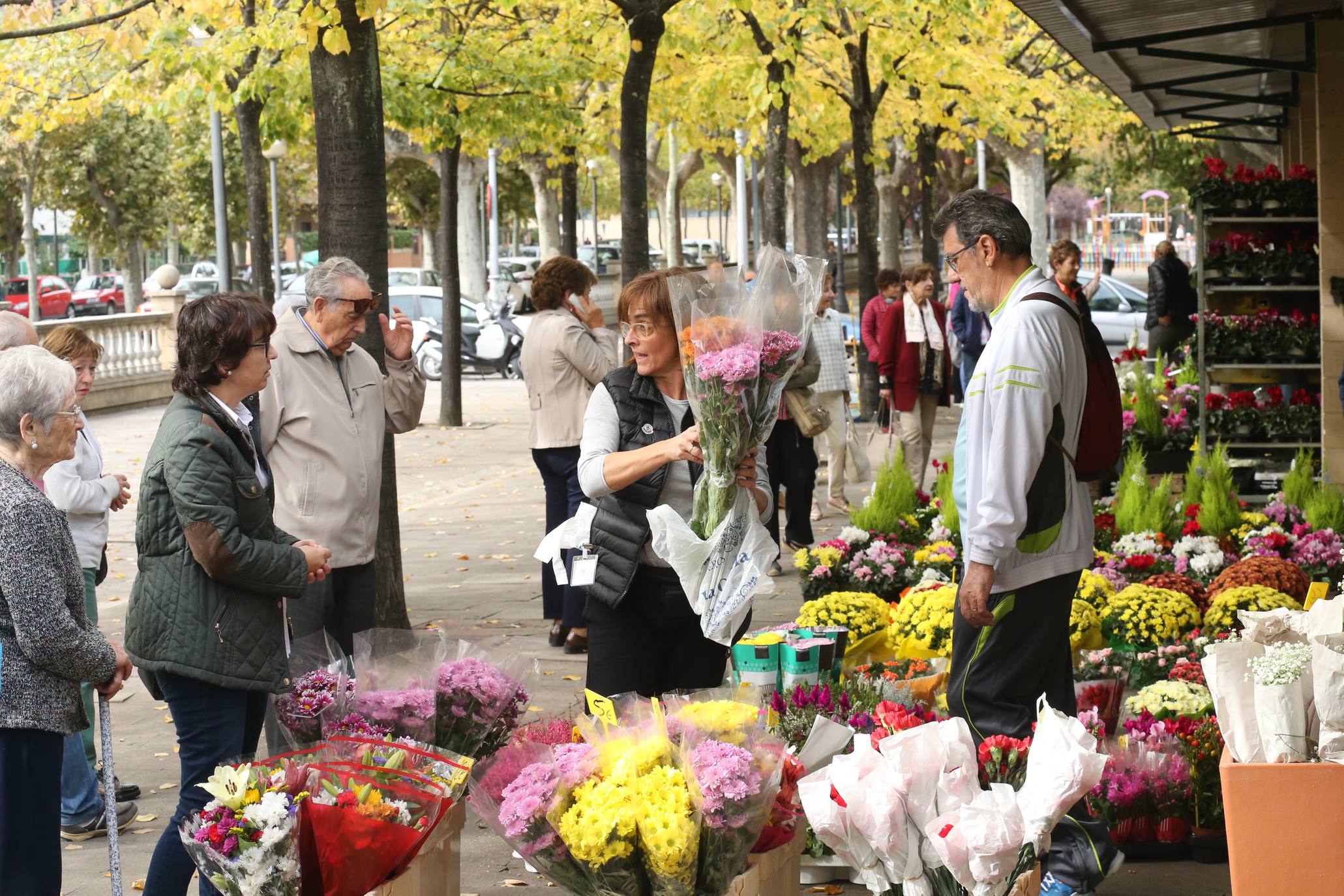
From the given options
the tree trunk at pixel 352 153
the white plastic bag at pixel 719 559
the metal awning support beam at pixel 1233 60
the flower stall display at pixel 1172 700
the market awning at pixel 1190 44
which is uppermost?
the market awning at pixel 1190 44

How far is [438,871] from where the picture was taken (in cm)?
368

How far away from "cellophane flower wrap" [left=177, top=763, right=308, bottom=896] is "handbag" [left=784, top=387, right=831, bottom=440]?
674cm

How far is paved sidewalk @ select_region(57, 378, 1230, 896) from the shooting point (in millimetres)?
4949

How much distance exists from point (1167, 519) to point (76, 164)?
36809 millimetres

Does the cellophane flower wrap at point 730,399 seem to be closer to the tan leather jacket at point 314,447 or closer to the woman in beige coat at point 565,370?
the tan leather jacket at point 314,447

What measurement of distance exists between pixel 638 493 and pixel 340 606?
159 centimetres

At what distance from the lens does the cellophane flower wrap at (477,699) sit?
439cm

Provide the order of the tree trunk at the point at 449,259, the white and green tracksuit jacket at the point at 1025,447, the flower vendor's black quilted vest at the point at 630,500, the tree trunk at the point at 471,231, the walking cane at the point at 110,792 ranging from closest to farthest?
1. the walking cane at the point at 110,792
2. the white and green tracksuit jacket at the point at 1025,447
3. the flower vendor's black quilted vest at the point at 630,500
4. the tree trunk at the point at 449,259
5. the tree trunk at the point at 471,231

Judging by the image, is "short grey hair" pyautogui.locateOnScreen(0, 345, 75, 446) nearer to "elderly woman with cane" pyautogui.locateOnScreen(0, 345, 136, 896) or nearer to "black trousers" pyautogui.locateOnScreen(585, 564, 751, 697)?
"elderly woman with cane" pyautogui.locateOnScreen(0, 345, 136, 896)

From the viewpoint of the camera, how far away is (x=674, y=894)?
10.5ft

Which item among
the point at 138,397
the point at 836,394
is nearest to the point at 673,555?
the point at 836,394

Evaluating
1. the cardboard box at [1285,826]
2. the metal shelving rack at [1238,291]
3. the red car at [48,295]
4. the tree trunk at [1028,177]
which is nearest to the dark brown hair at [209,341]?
the cardboard box at [1285,826]

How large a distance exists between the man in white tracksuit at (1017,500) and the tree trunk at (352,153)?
12.0ft

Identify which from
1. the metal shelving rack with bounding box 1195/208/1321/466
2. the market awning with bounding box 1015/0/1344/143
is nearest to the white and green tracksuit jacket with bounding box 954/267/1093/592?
the market awning with bounding box 1015/0/1344/143
